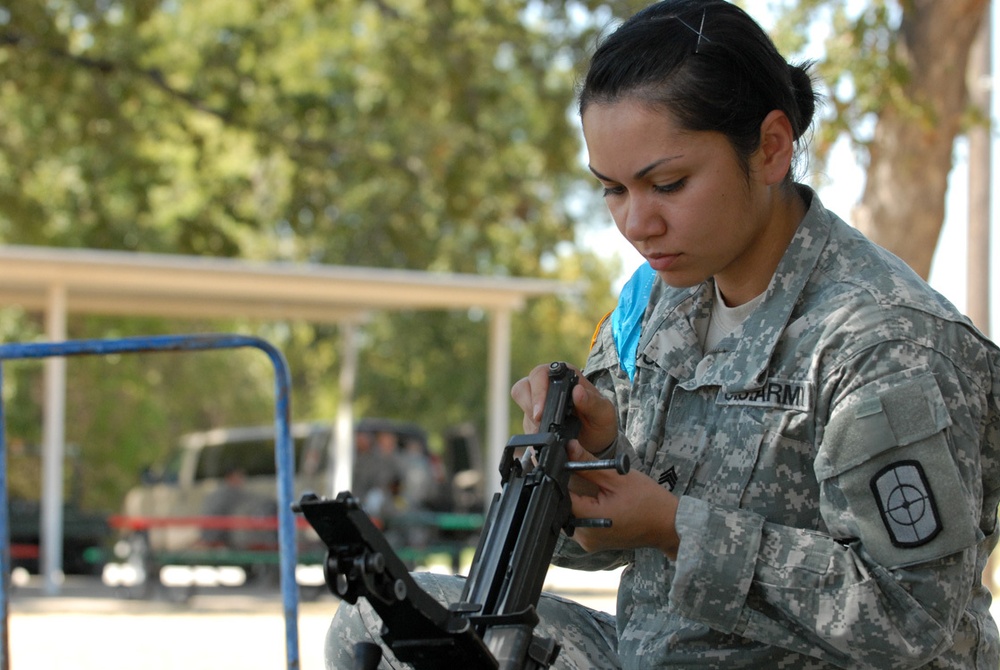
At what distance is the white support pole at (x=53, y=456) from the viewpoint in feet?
42.5

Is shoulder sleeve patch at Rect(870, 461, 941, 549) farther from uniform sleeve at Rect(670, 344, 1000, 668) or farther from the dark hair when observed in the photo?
the dark hair

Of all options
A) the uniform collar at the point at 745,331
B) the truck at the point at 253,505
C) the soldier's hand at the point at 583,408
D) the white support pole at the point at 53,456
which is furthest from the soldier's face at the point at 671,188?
the white support pole at the point at 53,456

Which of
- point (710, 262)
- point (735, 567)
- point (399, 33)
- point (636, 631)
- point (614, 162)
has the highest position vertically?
point (399, 33)

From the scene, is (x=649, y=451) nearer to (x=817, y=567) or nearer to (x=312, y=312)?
(x=817, y=567)

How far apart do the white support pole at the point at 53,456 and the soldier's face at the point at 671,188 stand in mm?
11317

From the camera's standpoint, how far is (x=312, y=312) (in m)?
16.8

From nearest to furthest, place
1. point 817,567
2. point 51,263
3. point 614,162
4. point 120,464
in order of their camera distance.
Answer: point 817,567
point 614,162
point 51,263
point 120,464

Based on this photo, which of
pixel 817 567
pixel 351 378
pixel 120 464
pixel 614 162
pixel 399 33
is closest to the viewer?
pixel 817 567

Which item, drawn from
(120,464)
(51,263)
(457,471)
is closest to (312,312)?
(457,471)

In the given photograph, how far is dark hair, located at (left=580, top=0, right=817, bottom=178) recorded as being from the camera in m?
2.24

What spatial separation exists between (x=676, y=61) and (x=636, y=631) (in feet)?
3.33

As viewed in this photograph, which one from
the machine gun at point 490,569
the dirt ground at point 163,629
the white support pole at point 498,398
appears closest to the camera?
the machine gun at point 490,569

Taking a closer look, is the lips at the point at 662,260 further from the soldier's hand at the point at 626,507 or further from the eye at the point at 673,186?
the soldier's hand at the point at 626,507

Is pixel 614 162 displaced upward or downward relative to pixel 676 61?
downward
